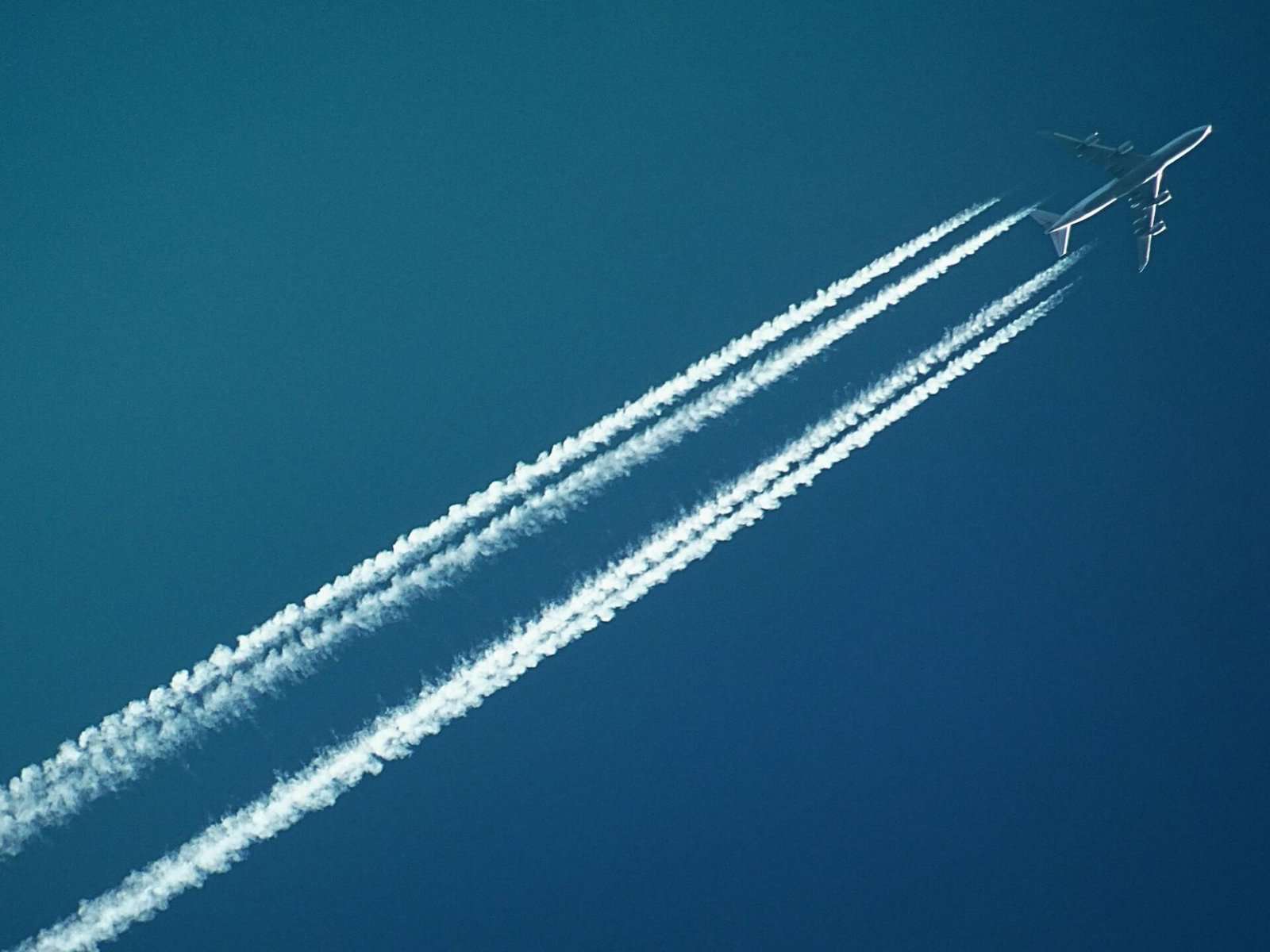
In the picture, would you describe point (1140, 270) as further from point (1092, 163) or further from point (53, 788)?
point (53, 788)

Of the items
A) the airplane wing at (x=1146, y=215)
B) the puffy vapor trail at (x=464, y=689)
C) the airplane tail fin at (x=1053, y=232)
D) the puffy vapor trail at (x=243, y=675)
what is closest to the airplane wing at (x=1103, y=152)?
the airplane wing at (x=1146, y=215)

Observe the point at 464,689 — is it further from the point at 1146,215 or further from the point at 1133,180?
the point at 1146,215

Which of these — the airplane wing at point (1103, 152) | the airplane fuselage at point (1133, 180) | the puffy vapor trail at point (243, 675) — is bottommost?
the puffy vapor trail at point (243, 675)

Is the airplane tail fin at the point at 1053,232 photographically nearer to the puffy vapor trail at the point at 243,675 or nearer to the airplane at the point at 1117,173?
the airplane at the point at 1117,173

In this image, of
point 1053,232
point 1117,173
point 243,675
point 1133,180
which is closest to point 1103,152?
point 1117,173

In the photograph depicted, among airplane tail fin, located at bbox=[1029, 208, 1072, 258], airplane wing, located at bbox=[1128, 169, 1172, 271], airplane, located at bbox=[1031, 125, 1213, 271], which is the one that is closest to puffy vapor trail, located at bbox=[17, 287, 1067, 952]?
airplane tail fin, located at bbox=[1029, 208, 1072, 258]

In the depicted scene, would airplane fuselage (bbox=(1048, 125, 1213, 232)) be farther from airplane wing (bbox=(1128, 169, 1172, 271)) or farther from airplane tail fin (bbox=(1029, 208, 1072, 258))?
airplane wing (bbox=(1128, 169, 1172, 271))

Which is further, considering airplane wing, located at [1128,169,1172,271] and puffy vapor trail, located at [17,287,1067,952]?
airplane wing, located at [1128,169,1172,271]

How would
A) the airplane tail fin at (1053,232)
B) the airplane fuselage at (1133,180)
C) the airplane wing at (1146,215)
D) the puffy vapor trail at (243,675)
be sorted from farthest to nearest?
the airplane wing at (1146,215) → the airplane tail fin at (1053,232) → the airplane fuselage at (1133,180) → the puffy vapor trail at (243,675)
